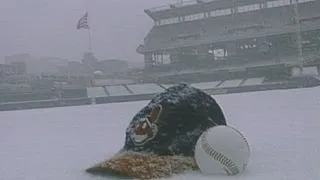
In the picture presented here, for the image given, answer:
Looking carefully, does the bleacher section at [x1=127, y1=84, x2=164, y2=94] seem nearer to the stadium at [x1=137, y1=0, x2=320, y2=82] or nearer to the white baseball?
the stadium at [x1=137, y1=0, x2=320, y2=82]

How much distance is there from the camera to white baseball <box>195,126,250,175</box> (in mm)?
1967

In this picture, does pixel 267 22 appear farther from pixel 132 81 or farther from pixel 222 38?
pixel 132 81

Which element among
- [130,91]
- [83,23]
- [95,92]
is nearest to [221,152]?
[130,91]

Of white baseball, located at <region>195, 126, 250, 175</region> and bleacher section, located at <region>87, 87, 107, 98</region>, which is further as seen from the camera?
bleacher section, located at <region>87, 87, 107, 98</region>

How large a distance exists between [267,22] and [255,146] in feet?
59.8

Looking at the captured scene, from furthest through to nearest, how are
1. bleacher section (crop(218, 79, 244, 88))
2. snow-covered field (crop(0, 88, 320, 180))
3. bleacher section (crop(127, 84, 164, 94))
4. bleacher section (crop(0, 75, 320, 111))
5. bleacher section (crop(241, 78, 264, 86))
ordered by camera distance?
bleacher section (crop(127, 84, 164, 94))
bleacher section (crop(218, 79, 244, 88))
bleacher section (crop(241, 78, 264, 86))
bleacher section (crop(0, 75, 320, 111))
snow-covered field (crop(0, 88, 320, 180))

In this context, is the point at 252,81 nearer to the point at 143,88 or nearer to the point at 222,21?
the point at 143,88

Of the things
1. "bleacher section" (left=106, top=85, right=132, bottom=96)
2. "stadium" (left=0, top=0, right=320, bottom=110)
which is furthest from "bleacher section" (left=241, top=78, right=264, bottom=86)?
"bleacher section" (left=106, top=85, right=132, bottom=96)

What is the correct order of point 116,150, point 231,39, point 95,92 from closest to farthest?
point 116,150 → point 95,92 → point 231,39

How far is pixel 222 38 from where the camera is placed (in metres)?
20.9

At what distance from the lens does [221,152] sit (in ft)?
6.43

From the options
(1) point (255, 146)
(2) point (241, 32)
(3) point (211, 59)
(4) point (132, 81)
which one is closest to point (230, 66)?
(3) point (211, 59)

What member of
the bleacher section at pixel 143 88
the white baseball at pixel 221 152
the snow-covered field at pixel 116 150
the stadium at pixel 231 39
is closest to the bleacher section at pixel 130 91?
the bleacher section at pixel 143 88

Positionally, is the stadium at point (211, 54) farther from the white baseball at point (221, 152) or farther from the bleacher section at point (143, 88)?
the white baseball at point (221, 152)
